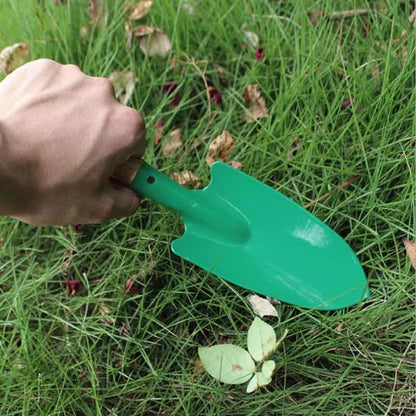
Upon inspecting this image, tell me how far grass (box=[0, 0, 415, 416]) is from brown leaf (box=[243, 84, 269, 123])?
2 cm

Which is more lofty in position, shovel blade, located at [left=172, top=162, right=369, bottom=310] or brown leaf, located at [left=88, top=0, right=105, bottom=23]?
brown leaf, located at [left=88, top=0, right=105, bottom=23]

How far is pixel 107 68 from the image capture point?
160 cm

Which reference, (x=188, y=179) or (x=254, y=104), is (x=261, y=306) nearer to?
(x=188, y=179)

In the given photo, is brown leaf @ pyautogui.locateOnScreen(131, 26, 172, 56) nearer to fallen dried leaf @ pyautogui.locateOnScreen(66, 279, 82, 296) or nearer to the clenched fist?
the clenched fist

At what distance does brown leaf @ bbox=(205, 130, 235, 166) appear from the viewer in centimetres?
148

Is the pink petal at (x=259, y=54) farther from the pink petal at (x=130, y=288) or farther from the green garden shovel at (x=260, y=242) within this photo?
the pink petal at (x=130, y=288)

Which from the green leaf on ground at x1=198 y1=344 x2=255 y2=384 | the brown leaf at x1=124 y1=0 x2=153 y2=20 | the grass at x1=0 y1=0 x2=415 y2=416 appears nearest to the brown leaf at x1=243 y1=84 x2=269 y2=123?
the grass at x1=0 y1=0 x2=415 y2=416

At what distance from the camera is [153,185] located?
1.27m

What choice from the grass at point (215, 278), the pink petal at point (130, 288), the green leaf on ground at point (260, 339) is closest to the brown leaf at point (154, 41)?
the grass at point (215, 278)

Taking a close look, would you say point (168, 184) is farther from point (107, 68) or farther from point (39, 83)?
point (107, 68)

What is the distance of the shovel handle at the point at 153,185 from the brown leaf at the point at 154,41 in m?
0.51

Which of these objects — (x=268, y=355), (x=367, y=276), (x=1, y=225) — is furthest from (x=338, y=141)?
(x=1, y=225)

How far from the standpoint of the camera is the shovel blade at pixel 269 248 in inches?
51.6

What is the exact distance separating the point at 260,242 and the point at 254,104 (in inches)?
15.7
